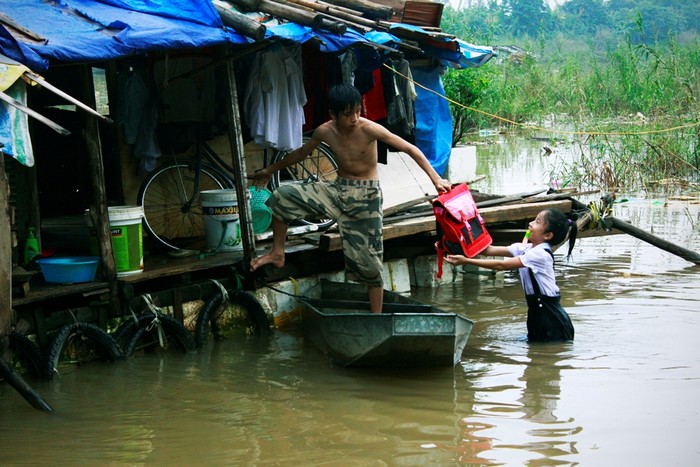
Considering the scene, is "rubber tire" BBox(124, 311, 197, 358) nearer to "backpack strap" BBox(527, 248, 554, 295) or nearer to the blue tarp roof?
the blue tarp roof

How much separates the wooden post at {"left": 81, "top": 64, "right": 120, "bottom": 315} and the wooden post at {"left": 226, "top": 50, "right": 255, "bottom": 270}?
1.15 metres

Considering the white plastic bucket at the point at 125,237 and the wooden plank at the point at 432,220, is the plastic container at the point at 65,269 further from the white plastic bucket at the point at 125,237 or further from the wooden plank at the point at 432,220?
the wooden plank at the point at 432,220

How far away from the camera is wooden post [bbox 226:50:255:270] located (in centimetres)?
758

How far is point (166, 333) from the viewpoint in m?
7.35

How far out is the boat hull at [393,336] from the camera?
6.24 meters

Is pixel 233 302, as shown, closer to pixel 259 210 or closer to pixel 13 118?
pixel 259 210

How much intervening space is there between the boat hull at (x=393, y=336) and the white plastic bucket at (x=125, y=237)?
150 cm

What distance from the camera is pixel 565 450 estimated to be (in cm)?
518

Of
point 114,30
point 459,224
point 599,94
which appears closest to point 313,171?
point 459,224

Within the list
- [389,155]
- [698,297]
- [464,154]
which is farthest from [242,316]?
[464,154]

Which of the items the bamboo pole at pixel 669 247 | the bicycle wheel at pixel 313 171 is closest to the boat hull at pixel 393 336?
the bicycle wheel at pixel 313 171

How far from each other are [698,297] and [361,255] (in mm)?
4265

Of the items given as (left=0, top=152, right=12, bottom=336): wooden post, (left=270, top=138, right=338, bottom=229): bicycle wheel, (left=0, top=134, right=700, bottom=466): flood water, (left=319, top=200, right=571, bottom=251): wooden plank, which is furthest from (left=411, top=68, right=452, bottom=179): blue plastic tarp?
(left=0, top=152, right=12, bottom=336): wooden post

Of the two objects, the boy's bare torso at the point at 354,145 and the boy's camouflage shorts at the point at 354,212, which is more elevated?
the boy's bare torso at the point at 354,145
